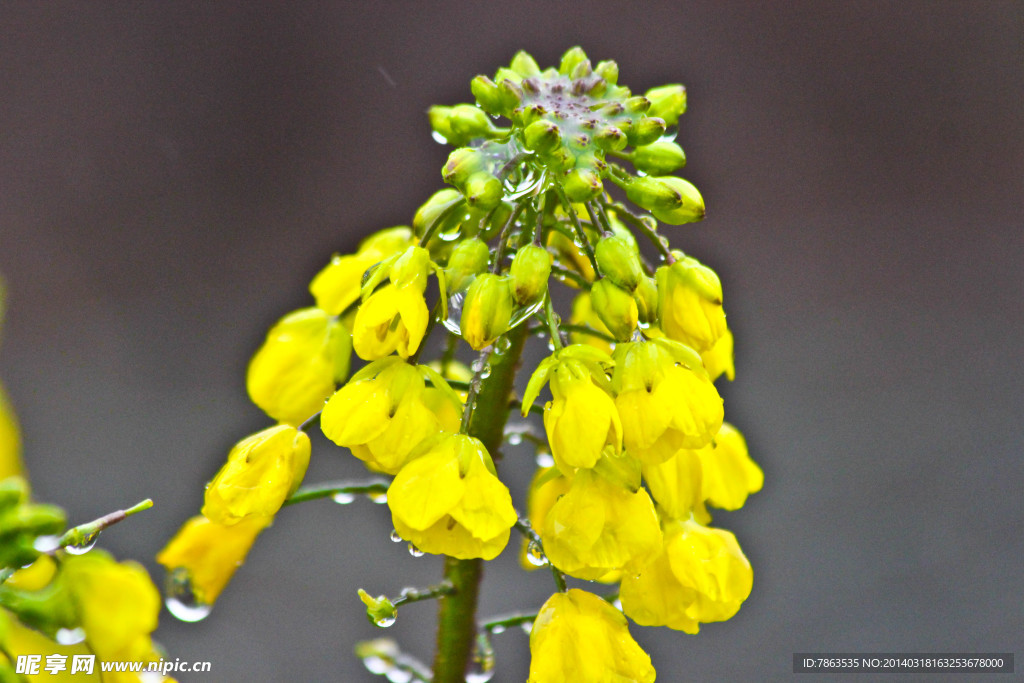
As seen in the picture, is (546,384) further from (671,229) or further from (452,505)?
Answer: (671,229)

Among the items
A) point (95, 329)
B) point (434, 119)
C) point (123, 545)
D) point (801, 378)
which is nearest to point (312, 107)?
point (95, 329)

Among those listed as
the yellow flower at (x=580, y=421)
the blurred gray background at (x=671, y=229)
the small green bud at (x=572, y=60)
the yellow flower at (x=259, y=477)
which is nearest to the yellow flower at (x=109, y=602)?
the yellow flower at (x=259, y=477)

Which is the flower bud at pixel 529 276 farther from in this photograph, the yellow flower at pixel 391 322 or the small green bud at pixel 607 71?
the small green bud at pixel 607 71

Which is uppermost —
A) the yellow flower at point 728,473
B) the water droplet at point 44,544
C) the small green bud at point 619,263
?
the small green bud at point 619,263

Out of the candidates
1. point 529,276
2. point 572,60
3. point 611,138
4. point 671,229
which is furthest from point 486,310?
point 671,229

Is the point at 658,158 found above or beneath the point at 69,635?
above

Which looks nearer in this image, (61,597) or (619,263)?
(61,597)
